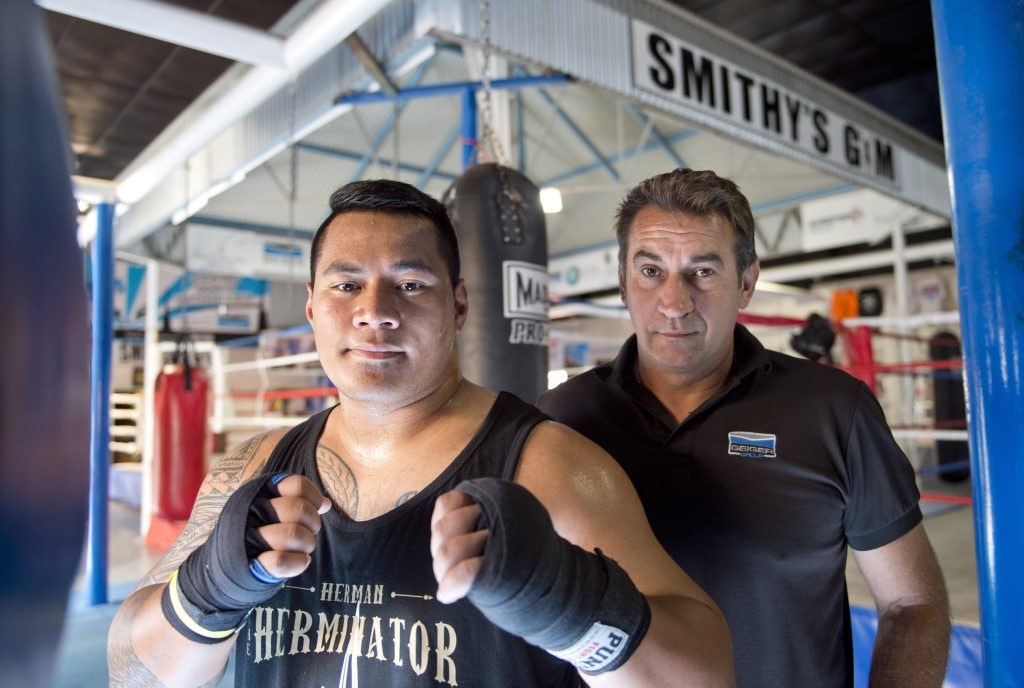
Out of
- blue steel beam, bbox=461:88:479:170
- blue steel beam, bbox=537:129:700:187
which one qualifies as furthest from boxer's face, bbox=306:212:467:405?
blue steel beam, bbox=537:129:700:187

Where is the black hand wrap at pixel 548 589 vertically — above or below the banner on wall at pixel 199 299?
below

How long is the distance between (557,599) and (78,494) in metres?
0.50

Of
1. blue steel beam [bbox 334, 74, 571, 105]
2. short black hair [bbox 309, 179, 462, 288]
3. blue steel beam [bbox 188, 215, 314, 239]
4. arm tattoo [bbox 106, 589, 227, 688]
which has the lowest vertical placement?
arm tattoo [bbox 106, 589, 227, 688]

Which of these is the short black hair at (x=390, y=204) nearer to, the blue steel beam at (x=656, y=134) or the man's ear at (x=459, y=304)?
the man's ear at (x=459, y=304)

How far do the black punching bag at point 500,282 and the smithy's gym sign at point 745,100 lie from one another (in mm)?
1922

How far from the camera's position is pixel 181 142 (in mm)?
3412

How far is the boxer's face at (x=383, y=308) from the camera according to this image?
112 cm

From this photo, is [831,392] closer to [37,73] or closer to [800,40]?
[37,73]

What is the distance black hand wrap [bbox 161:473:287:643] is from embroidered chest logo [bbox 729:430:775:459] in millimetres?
736

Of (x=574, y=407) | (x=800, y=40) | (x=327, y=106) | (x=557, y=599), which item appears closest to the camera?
(x=557, y=599)

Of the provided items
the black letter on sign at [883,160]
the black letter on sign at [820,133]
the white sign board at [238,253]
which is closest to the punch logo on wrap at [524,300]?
the black letter on sign at [820,133]

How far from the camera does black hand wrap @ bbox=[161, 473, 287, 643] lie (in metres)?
0.88

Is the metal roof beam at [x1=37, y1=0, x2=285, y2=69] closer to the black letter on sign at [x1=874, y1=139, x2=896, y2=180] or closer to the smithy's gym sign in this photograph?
the smithy's gym sign

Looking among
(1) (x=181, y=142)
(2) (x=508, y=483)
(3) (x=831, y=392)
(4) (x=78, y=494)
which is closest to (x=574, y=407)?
(3) (x=831, y=392)
